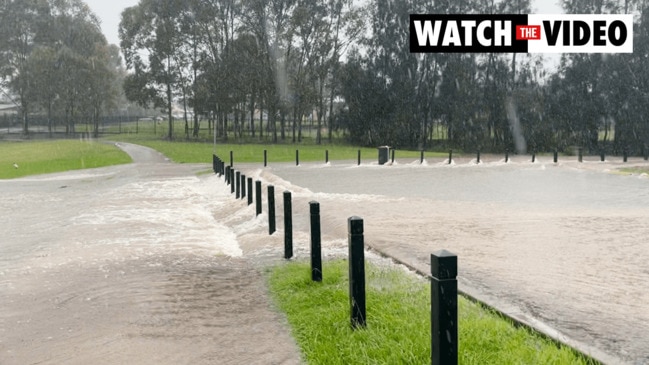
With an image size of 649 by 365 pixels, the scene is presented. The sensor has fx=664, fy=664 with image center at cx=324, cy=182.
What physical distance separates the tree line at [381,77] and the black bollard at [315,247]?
46745mm

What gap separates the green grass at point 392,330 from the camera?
4938 millimetres

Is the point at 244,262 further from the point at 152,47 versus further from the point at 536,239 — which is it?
the point at 152,47

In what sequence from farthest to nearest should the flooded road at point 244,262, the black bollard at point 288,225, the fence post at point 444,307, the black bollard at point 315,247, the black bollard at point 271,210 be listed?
the black bollard at point 271,210 < the black bollard at point 288,225 < the black bollard at point 315,247 < the flooded road at point 244,262 < the fence post at point 444,307

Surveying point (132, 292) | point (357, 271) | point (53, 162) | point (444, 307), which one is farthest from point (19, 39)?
point (444, 307)

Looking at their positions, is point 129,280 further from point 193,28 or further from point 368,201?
point 193,28

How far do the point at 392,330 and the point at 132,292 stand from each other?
11.5 ft

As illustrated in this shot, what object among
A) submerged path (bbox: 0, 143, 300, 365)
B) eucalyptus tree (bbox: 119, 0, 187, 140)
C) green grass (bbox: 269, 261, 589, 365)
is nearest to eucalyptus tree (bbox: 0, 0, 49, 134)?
eucalyptus tree (bbox: 119, 0, 187, 140)

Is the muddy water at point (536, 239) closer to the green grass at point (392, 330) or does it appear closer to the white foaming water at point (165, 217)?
the green grass at point (392, 330)

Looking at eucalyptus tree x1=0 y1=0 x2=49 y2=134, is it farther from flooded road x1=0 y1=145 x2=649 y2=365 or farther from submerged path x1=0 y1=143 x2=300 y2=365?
submerged path x1=0 y1=143 x2=300 y2=365

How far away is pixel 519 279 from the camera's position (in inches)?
300

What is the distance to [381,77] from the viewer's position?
6056 centimetres

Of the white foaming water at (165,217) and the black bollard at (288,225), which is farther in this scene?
the white foaming water at (165,217)

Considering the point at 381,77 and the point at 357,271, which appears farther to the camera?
the point at 381,77

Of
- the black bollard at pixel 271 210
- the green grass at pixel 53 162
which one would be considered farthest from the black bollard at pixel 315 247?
the green grass at pixel 53 162
